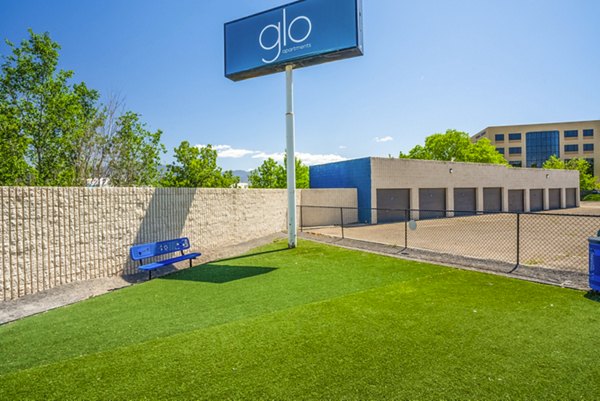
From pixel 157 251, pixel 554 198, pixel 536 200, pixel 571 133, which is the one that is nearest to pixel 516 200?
pixel 536 200

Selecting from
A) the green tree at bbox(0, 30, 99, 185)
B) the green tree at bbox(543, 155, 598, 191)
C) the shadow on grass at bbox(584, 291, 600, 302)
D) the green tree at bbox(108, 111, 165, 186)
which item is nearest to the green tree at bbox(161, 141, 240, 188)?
the green tree at bbox(108, 111, 165, 186)

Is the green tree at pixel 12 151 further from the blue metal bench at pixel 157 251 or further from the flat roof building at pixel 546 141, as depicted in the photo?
the flat roof building at pixel 546 141

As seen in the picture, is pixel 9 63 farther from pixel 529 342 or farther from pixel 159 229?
pixel 529 342

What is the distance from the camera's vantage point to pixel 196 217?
1177 cm

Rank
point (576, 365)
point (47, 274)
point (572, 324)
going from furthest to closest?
1. point (47, 274)
2. point (572, 324)
3. point (576, 365)

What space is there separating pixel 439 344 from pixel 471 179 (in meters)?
29.4

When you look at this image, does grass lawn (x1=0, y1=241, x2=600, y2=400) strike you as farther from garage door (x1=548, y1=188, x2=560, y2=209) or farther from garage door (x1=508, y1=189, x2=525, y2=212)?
garage door (x1=548, y1=188, x2=560, y2=209)

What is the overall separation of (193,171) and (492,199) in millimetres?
29065

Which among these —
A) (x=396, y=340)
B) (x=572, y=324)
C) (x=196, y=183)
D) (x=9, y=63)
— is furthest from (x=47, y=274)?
(x=196, y=183)

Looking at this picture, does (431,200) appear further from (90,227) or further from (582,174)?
(582,174)

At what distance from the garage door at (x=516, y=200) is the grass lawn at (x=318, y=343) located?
106 feet

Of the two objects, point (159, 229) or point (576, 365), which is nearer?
point (576, 365)

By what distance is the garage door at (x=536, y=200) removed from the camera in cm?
3691

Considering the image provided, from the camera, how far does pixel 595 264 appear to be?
19.1 ft
